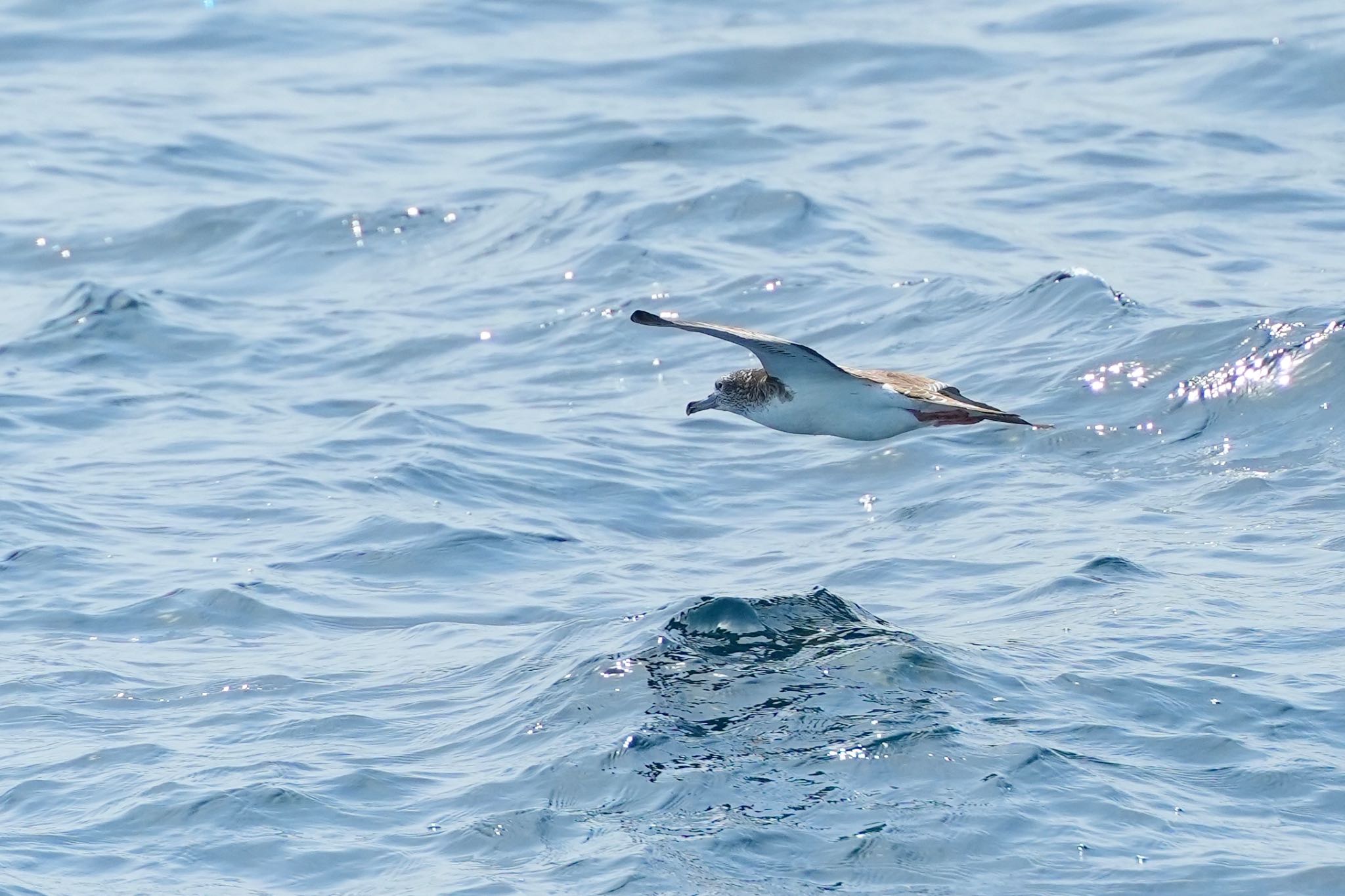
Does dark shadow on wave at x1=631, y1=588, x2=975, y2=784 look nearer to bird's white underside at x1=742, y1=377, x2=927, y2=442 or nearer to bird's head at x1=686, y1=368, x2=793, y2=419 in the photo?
bird's white underside at x1=742, y1=377, x2=927, y2=442

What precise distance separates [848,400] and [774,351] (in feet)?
2.00

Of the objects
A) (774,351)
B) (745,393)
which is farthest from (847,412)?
(745,393)

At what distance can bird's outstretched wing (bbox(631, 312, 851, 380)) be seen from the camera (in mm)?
8758

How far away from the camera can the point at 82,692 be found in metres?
10.3

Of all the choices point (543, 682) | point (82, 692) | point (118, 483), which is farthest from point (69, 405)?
point (543, 682)

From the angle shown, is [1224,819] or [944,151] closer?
[1224,819]

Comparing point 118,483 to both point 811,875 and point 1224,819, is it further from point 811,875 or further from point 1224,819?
point 1224,819

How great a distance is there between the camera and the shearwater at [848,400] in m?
10.2

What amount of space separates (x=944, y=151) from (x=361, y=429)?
322 inches

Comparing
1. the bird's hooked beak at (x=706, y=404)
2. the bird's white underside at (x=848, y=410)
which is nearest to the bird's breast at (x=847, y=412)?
the bird's white underside at (x=848, y=410)

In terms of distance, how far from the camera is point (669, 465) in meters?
13.8

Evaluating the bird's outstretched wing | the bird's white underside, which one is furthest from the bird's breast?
the bird's outstretched wing

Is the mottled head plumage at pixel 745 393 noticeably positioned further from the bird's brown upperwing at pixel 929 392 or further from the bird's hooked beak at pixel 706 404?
the bird's brown upperwing at pixel 929 392

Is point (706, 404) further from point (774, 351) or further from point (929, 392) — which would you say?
point (929, 392)
